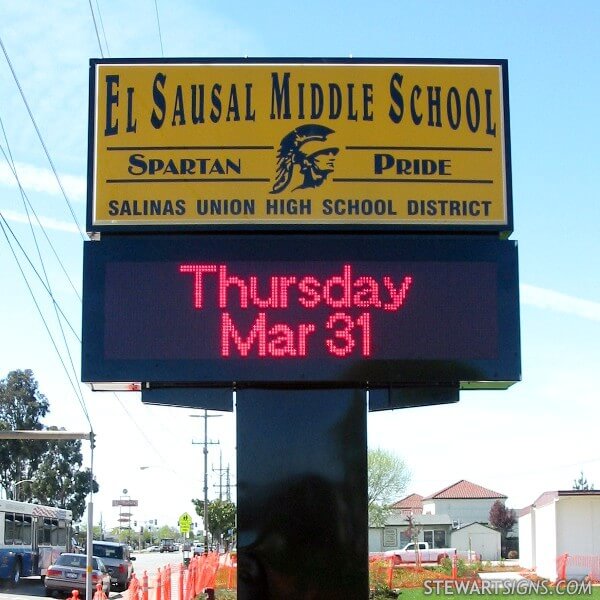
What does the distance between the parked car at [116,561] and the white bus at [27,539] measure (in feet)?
6.93

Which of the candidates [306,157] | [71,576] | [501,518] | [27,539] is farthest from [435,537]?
[306,157]

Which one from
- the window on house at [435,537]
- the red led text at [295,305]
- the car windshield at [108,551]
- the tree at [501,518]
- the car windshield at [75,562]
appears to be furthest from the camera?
the tree at [501,518]

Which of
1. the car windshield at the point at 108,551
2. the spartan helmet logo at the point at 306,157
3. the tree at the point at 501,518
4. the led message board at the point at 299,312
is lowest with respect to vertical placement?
the tree at the point at 501,518

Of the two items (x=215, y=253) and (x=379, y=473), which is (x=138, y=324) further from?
(x=379, y=473)

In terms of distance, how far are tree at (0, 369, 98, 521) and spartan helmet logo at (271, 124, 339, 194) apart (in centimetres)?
7033

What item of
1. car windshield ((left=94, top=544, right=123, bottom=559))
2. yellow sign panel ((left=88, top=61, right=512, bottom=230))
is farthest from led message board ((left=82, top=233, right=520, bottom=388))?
car windshield ((left=94, top=544, right=123, bottom=559))

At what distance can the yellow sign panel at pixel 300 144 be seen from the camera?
8805 millimetres

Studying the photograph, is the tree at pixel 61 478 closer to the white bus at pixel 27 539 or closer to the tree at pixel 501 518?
the tree at pixel 501 518

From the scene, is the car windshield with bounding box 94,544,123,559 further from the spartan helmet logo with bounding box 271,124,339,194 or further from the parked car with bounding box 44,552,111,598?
the spartan helmet logo with bounding box 271,124,339,194

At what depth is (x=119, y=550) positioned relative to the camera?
117ft

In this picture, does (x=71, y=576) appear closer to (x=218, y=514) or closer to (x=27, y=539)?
(x=27, y=539)

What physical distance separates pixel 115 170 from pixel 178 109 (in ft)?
2.43

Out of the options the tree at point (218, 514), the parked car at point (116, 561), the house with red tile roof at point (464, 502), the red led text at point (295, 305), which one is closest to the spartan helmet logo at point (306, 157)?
the red led text at point (295, 305)

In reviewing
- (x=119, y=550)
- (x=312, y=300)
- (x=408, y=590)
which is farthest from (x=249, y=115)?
(x=119, y=550)
